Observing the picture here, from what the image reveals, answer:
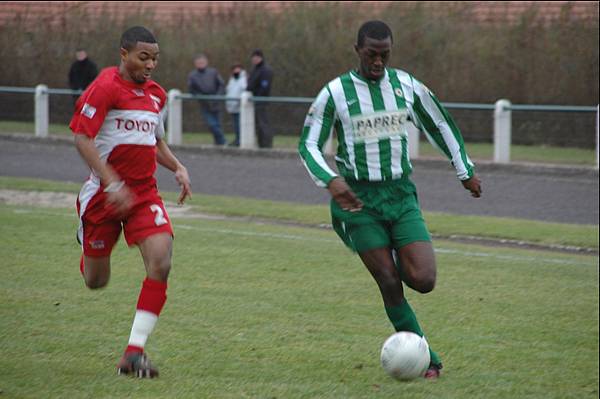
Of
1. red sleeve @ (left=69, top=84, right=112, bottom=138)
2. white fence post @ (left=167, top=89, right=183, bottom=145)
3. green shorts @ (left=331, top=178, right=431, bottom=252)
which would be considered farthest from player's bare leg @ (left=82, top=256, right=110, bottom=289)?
white fence post @ (left=167, top=89, right=183, bottom=145)

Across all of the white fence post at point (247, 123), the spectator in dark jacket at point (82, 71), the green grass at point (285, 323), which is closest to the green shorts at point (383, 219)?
the green grass at point (285, 323)

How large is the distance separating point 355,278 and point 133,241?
13.3ft

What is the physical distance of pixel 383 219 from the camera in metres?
6.89

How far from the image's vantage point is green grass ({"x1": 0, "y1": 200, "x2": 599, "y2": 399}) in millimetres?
6582

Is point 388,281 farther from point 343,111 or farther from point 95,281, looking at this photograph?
point 95,281

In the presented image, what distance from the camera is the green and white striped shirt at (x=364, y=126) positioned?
6836 mm

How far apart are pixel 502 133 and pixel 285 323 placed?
13.9 m

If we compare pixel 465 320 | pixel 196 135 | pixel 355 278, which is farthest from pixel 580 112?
pixel 465 320

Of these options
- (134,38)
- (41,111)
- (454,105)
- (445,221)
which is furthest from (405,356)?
(41,111)

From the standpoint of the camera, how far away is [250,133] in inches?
963

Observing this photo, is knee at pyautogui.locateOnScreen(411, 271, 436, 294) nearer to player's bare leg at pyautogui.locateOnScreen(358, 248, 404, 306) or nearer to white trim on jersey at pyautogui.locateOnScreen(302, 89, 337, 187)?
player's bare leg at pyautogui.locateOnScreen(358, 248, 404, 306)

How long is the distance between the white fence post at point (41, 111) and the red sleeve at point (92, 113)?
70.0ft

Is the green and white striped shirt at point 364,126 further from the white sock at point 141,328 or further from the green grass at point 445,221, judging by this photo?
the green grass at point 445,221

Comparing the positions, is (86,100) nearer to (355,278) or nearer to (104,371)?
(104,371)
